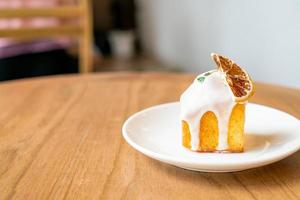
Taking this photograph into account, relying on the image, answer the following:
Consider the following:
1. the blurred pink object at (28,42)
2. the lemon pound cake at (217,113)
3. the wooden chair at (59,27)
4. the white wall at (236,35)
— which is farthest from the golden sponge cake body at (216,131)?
the blurred pink object at (28,42)

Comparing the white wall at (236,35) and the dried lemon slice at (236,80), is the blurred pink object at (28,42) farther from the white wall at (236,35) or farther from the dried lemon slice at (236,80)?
the dried lemon slice at (236,80)

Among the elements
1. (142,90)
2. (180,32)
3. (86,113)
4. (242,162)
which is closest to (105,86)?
(142,90)

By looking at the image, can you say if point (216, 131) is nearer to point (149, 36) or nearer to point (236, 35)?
point (236, 35)

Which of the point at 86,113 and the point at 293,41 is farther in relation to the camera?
the point at 293,41

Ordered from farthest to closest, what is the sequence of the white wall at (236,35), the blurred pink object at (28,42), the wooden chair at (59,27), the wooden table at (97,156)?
1. the blurred pink object at (28,42)
2. the wooden chair at (59,27)
3. the white wall at (236,35)
4. the wooden table at (97,156)

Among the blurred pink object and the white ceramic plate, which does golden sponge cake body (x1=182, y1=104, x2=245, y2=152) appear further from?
the blurred pink object

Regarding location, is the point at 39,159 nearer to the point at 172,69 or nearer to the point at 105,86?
the point at 105,86
